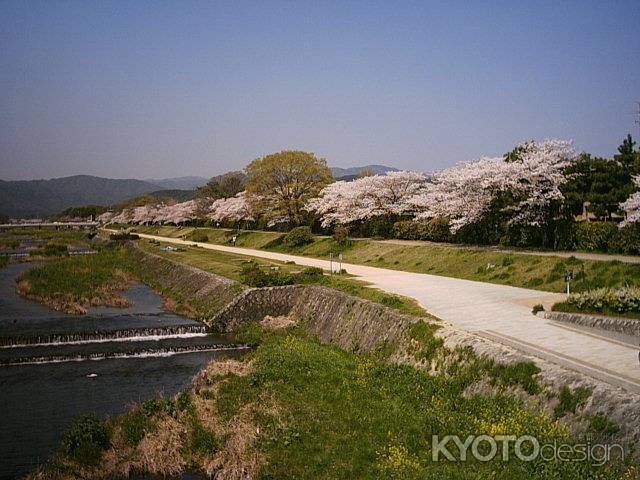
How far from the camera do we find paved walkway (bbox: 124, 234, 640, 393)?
11688mm

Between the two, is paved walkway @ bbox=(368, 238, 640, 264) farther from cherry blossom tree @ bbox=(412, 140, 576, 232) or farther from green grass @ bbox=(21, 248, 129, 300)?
green grass @ bbox=(21, 248, 129, 300)

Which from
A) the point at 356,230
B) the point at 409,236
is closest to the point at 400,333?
the point at 409,236

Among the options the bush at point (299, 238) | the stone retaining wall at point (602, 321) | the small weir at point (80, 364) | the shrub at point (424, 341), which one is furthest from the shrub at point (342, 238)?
the stone retaining wall at point (602, 321)

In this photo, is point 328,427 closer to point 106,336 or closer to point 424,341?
point 424,341

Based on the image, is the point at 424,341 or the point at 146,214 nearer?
the point at 424,341

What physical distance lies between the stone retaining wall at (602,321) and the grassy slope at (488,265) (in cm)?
456

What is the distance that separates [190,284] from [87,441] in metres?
24.9

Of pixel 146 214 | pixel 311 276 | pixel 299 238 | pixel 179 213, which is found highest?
pixel 179 213

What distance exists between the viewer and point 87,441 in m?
12.4

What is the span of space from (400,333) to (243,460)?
7297 millimetres

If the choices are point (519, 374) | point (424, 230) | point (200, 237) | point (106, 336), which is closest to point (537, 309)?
point (519, 374)

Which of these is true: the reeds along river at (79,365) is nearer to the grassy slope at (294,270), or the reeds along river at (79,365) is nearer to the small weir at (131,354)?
the small weir at (131,354)

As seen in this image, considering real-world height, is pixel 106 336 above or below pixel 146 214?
below

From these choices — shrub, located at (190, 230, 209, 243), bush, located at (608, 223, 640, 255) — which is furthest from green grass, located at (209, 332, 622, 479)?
shrub, located at (190, 230, 209, 243)
